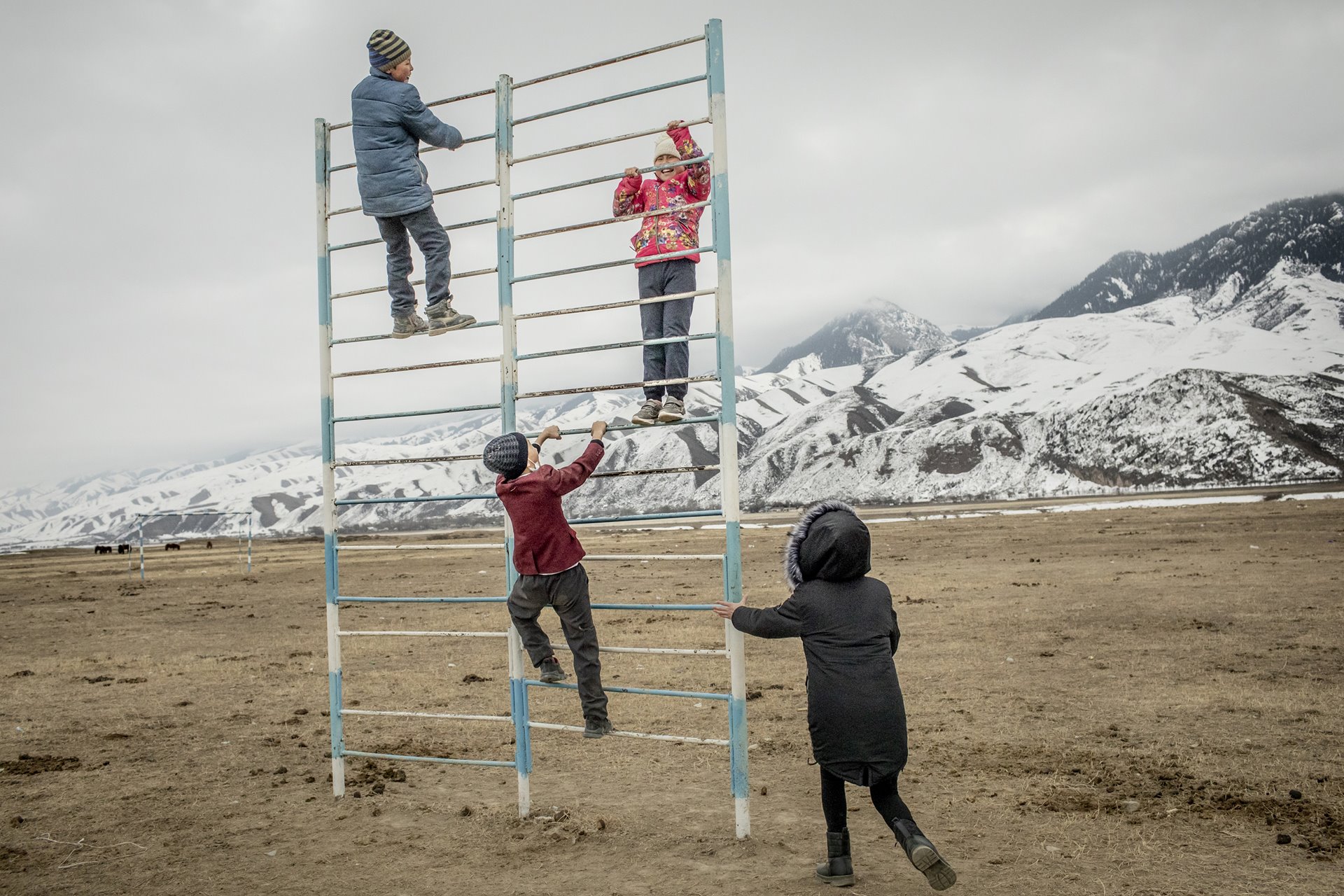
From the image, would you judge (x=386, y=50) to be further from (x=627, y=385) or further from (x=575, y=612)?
(x=575, y=612)


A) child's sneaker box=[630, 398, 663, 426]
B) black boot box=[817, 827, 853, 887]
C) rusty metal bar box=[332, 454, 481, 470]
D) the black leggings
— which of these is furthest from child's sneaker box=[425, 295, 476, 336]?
black boot box=[817, 827, 853, 887]

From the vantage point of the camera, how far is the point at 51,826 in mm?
6176

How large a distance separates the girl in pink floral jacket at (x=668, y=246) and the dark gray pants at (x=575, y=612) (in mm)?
1041

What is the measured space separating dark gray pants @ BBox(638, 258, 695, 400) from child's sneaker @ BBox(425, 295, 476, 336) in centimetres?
108

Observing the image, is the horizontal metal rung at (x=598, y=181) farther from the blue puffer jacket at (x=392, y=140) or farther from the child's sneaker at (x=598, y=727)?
the child's sneaker at (x=598, y=727)

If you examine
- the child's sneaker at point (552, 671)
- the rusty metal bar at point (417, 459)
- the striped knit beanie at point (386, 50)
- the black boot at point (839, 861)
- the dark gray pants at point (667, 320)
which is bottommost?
the black boot at point (839, 861)

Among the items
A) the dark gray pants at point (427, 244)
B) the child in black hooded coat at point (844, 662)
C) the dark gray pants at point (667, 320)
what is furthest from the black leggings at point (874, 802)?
the dark gray pants at point (427, 244)

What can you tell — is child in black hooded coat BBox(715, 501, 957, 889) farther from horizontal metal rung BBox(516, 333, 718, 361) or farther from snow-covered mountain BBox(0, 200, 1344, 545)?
snow-covered mountain BBox(0, 200, 1344, 545)

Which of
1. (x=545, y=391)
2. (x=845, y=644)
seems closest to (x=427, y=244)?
(x=545, y=391)

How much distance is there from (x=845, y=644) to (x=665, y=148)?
2.98 m

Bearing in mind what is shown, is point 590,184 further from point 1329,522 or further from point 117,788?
point 1329,522

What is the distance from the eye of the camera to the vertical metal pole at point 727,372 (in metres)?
5.07

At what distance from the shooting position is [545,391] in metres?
5.64

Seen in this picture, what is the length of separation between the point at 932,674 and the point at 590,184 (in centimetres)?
741
